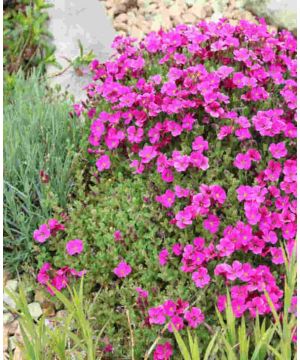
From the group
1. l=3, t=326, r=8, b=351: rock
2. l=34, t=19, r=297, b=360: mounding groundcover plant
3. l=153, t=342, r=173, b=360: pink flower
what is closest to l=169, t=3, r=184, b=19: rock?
l=34, t=19, r=297, b=360: mounding groundcover plant

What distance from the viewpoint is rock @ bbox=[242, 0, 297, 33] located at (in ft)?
20.1

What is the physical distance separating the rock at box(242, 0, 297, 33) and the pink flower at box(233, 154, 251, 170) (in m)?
3.31

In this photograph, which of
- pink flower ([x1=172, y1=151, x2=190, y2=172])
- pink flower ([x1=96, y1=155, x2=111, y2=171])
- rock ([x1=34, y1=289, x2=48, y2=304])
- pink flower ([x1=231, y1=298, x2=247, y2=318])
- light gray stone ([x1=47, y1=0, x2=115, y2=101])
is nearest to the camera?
pink flower ([x1=231, y1=298, x2=247, y2=318])

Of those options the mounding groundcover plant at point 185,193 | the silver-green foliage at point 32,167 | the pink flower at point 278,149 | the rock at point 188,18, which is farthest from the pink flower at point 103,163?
the rock at point 188,18

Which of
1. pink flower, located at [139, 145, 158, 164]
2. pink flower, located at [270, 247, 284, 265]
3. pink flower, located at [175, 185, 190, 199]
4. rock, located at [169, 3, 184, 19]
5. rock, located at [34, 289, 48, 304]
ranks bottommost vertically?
rock, located at [34, 289, 48, 304]

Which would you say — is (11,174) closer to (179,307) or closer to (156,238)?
(156,238)

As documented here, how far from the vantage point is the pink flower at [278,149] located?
3.16 metres

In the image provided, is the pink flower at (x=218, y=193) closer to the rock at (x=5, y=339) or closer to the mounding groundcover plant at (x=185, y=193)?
the mounding groundcover plant at (x=185, y=193)

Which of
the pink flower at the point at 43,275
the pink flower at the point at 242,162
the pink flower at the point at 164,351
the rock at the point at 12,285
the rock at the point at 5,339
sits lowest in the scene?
the rock at the point at 5,339

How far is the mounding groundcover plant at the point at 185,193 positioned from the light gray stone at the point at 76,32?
140 cm

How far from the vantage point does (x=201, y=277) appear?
288 cm

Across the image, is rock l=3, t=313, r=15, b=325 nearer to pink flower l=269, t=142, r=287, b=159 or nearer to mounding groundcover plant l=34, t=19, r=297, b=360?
mounding groundcover plant l=34, t=19, r=297, b=360

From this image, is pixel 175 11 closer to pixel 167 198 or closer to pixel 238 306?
pixel 167 198

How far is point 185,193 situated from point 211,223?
0.20m
